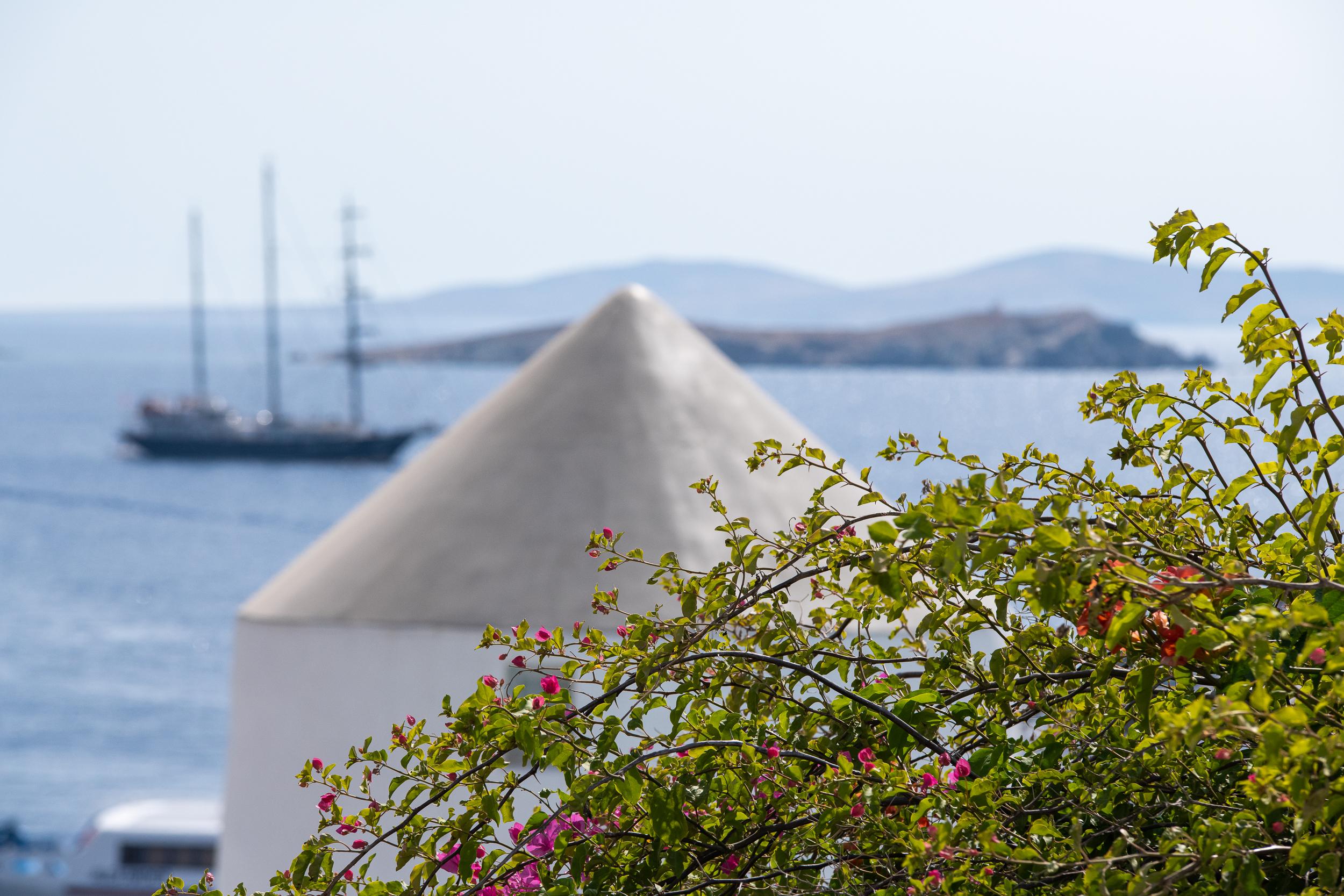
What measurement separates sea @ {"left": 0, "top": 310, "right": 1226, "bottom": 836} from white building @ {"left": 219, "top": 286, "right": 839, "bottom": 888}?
0.92 feet

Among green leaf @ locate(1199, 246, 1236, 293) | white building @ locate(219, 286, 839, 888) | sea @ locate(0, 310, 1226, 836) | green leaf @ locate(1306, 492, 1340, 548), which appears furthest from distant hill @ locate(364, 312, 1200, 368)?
green leaf @ locate(1306, 492, 1340, 548)

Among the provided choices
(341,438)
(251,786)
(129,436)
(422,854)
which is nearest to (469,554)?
(251,786)

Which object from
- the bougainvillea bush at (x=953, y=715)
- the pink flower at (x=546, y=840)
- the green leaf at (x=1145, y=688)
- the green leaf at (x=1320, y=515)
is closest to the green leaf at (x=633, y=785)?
the bougainvillea bush at (x=953, y=715)

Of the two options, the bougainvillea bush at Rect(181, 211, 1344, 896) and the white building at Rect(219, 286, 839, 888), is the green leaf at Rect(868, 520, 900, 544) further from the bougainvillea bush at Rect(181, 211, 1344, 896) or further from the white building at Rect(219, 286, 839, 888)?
the white building at Rect(219, 286, 839, 888)

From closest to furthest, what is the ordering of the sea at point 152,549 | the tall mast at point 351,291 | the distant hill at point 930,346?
the sea at point 152,549 < the tall mast at point 351,291 < the distant hill at point 930,346

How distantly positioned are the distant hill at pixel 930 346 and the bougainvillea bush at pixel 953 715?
12441 centimetres

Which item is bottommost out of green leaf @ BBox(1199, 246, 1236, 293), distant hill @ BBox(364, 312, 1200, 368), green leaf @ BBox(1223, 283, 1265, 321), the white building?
the white building

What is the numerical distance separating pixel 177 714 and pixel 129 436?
56.1m

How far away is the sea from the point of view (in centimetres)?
4678

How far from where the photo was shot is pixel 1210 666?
1.72m

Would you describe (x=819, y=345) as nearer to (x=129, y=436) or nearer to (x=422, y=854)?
(x=129, y=436)

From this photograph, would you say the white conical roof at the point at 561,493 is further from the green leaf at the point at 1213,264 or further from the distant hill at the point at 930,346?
the distant hill at the point at 930,346

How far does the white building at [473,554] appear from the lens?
6.23 meters

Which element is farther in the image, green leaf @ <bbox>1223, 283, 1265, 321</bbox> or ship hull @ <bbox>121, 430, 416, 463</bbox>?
ship hull @ <bbox>121, 430, 416, 463</bbox>
